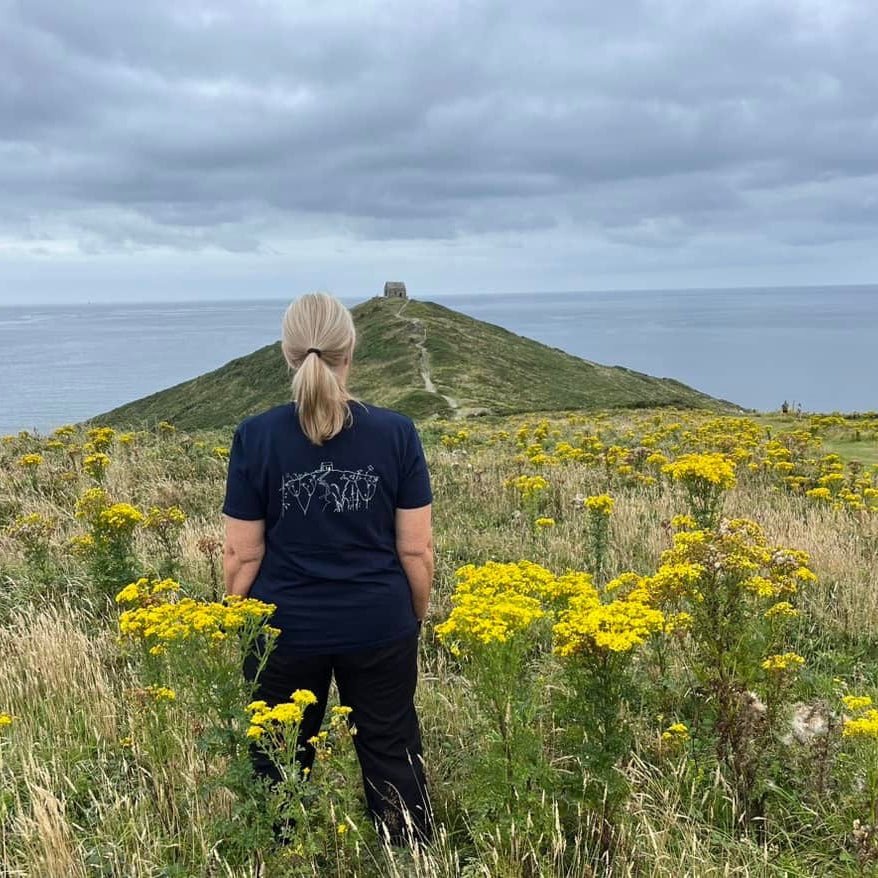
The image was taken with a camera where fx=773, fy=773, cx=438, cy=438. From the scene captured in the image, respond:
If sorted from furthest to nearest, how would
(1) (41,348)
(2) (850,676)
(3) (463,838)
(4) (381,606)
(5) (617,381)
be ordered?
(1) (41,348) → (5) (617,381) → (2) (850,676) → (3) (463,838) → (4) (381,606)

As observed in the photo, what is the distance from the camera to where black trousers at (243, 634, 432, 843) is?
3398 mm

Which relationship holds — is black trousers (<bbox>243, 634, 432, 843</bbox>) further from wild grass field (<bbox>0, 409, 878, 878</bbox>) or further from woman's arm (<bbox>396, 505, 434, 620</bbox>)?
woman's arm (<bbox>396, 505, 434, 620</bbox>)

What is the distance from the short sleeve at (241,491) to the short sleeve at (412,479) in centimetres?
62

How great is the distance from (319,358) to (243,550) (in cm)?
95

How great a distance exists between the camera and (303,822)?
2.85 m

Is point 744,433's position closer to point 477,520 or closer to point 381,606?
point 477,520

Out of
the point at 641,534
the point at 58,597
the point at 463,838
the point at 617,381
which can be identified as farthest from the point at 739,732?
the point at 617,381

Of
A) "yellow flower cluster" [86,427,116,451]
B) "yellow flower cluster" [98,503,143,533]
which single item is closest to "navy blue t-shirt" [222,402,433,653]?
"yellow flower cluster" [98,503,143,533]

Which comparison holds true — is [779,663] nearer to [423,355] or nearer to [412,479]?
[412,479]

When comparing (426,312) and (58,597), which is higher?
(426,312)

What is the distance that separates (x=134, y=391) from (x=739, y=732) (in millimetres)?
98170

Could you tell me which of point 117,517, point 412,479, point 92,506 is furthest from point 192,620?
point 92,506

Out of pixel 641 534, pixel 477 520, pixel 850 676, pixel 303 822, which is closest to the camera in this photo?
pixel 303 822

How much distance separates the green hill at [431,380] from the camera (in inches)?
1843
